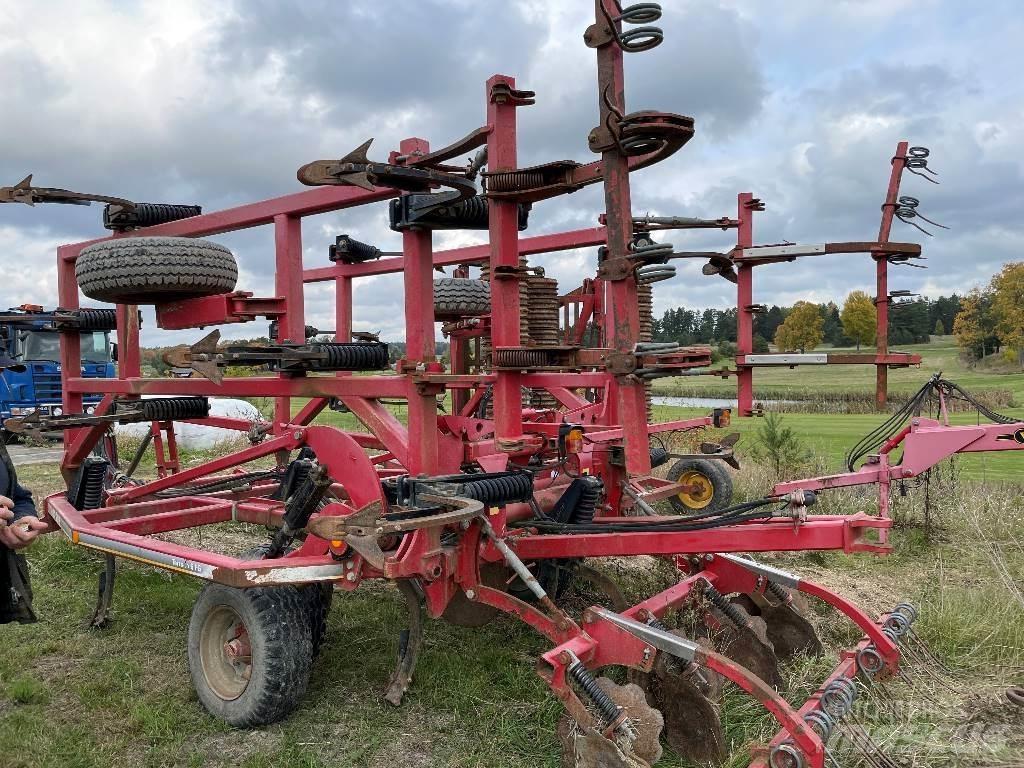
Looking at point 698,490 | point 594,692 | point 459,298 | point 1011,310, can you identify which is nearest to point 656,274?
point 594,692

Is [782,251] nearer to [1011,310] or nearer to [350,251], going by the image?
[350,251]

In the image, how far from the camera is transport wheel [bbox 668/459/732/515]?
8602 millimetres

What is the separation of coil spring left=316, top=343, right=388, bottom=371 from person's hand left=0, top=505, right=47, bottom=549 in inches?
61.8

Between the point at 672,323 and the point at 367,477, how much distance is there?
10.8m

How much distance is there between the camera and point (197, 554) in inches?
155

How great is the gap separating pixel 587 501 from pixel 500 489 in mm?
733

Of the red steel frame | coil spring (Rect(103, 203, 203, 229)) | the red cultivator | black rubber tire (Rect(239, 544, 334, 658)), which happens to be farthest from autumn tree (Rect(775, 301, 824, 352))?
black rubber tire (Rect(239, 544, 334, 658))

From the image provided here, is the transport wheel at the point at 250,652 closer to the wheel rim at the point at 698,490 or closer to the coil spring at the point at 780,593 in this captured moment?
the coil spring at the point at 780,593

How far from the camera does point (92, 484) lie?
5301mm

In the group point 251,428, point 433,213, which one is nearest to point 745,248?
point 433,213

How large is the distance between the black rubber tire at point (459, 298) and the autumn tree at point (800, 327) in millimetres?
6790

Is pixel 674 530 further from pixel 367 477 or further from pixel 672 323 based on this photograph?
pixel 672 323

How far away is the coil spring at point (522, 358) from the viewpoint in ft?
13.3

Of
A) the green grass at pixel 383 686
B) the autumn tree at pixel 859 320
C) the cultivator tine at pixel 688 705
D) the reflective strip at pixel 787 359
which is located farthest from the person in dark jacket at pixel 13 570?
the autumn tree at pixel 859 320
